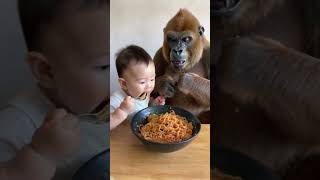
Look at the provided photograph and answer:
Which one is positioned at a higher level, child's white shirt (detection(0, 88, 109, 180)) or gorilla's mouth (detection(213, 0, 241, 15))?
gorilla's mouth (detection(213, 0, 241, 15))

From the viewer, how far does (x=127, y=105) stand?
164cm

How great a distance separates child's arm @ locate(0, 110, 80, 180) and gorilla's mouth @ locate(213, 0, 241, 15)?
51 cm

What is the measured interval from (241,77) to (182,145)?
0.85 feet

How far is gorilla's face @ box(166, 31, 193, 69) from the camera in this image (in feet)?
5.27

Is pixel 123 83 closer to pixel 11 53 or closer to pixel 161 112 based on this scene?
pixel 161 112

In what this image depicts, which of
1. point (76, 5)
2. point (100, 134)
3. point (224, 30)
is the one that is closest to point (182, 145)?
point (100, 134)

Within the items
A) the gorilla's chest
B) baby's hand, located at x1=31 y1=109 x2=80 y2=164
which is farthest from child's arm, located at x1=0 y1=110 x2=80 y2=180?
the gorilla's chest

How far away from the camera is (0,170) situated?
1.55m

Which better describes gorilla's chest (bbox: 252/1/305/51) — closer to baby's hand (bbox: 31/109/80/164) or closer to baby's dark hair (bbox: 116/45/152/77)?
baby's dark hair (bbox: 116/45/152/77)

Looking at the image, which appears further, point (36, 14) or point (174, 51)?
point (174, 51)

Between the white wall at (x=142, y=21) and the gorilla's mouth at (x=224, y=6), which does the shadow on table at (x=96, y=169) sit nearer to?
the white wall at (x=142, y=21)

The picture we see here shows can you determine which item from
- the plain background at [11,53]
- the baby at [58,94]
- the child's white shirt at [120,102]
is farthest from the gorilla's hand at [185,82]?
the plain background at [11,53]

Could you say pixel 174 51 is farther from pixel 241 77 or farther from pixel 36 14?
pixel 36 14

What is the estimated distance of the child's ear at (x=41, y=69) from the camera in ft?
5.03
